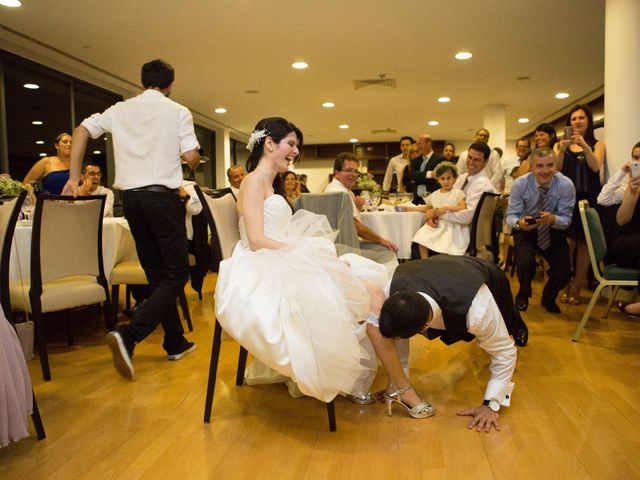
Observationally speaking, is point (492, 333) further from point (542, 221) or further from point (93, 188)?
point (93, 188)

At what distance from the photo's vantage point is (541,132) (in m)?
4.75

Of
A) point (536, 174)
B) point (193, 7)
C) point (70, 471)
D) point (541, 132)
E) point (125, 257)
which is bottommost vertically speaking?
point (70, 471)

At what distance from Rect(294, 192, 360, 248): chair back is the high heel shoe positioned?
1349 mm

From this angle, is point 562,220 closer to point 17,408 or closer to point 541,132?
point 541,132

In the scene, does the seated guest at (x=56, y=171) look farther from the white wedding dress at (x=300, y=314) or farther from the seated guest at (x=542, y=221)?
the seated guest at (x=542, y=221)

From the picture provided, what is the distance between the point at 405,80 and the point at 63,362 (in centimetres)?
610

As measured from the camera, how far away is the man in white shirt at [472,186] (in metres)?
3.90

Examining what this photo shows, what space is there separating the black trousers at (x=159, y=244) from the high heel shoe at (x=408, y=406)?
1.15 meters

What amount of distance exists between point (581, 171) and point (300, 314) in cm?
331

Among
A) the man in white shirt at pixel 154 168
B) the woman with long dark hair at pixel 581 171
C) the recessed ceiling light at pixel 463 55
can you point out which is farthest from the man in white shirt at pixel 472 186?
the recessed ceiling light at pixel 463 55

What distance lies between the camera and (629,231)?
126 inches

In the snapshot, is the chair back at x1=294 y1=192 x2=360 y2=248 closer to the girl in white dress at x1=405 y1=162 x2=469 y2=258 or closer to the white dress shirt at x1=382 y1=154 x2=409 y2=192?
the girl in white dress at x1=405 y1=162 x2=469 y2=258

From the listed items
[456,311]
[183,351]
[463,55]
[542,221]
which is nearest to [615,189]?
[542,221]

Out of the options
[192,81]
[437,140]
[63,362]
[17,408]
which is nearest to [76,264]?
[63,362]
